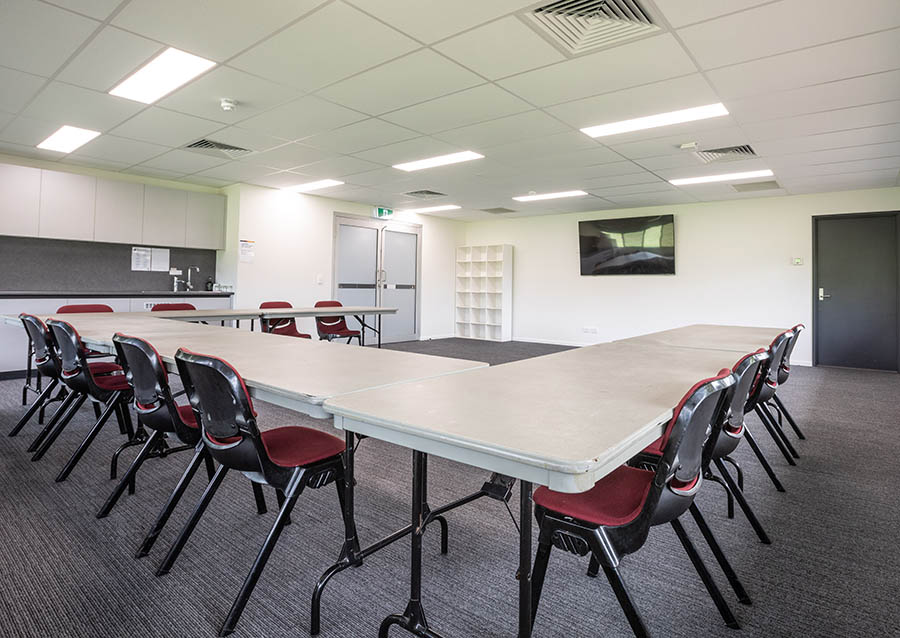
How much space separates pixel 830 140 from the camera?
175 inches

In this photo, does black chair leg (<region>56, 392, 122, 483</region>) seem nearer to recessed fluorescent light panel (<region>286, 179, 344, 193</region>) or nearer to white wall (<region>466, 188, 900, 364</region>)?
recessed fluorescent light panel (<region>286, 179, 344, 193</region>)

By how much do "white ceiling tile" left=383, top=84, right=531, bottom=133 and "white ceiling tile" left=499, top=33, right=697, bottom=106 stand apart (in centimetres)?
16

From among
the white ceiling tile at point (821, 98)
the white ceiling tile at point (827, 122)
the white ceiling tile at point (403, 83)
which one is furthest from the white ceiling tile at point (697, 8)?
the white ceiling tile at point (827, 122)

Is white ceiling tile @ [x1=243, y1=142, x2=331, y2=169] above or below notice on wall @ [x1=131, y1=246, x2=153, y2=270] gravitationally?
above

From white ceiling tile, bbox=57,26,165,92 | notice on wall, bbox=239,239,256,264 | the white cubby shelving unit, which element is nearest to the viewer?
white ceiling tile, bbox=57,26,165,92

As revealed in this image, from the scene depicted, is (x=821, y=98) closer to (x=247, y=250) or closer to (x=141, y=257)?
(x=247, y=250)

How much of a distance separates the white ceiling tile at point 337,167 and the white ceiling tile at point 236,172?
545 millimetres

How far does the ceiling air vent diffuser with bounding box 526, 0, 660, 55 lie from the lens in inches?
96.4

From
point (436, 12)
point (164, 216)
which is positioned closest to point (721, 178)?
point (436, 12)

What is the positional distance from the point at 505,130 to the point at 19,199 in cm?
529

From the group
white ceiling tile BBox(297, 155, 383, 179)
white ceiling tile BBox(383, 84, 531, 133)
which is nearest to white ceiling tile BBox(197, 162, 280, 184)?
white ceiling tile BBox(297, 155, 383, 179)

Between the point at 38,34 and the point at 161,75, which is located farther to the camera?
the point at 161,75

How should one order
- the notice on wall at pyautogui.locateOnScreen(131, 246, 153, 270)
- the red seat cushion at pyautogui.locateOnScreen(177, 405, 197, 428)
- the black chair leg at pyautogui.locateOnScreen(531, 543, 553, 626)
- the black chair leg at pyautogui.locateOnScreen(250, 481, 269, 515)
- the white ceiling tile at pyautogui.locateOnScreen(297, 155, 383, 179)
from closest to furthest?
1. the black chair leg at pyautogui.locateOnScreen(531, 543, 553, 626)
2. the red seat cushion at pyautogui.locateOnScreen(177, 405, 197, 428)
3. the black chair leg at pyautogui.locateOnScreen(250, 481, 269, 515)
4. the white ceiling tile at pyautogui.locateOnScreen(297, 155, 383, 179)
5. the notice on wall at pyautogui.locateOnScreen(131, 246, 153, 270)

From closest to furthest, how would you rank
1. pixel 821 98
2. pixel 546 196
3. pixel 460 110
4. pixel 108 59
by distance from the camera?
pixel 108 59 < pixel 821 98 < pixel 460 110 < pixel 546 196
